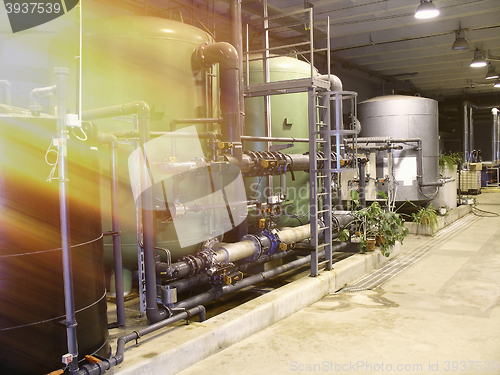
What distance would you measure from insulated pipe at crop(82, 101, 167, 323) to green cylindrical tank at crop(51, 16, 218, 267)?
2.97 ft

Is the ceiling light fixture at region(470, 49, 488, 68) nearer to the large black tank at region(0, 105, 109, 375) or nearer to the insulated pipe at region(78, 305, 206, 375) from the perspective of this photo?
the insulated pipe at region(78, 305, 206, 375)

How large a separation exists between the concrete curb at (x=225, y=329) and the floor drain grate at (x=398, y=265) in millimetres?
323

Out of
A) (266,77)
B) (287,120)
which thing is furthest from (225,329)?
(287,120)

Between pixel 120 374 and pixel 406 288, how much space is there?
450 cm

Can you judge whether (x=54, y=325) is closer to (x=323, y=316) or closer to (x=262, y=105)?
(x=323, y=316)

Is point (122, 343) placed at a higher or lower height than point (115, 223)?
lower

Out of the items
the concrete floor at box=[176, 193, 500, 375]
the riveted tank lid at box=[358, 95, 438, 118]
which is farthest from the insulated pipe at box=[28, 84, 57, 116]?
the riveted tank lid at box=[358, 95, 438, 118]

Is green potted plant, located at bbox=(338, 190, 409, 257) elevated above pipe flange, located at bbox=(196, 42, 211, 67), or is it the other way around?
pipe flange, located at bbox=(196, 42, 211, 67)

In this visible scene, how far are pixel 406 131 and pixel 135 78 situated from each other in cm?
862

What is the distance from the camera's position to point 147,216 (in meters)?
4.26

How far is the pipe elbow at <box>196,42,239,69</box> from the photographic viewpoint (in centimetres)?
552

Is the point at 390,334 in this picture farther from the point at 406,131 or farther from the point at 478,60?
the point at 478,60

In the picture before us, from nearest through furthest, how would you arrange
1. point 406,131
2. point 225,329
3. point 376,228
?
point 225,329 → point 376,228 → point 406,131

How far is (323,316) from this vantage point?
5355mm
